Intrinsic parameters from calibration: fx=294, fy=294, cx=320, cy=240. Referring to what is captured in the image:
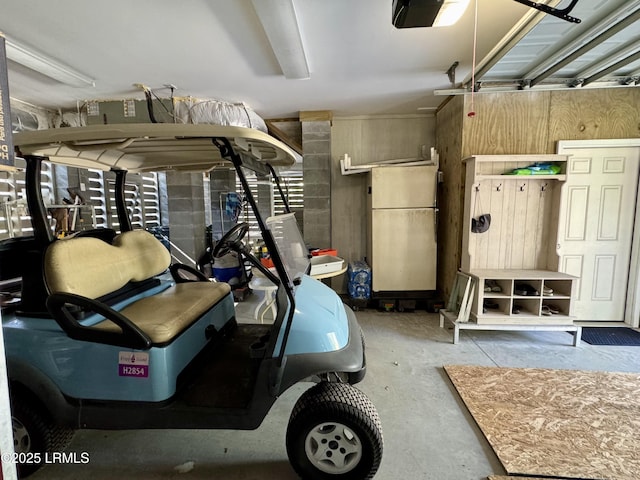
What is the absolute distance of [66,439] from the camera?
5.75 ft

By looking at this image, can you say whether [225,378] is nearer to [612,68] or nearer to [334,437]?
[334,437]

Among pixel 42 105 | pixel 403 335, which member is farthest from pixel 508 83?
pixel 42 105

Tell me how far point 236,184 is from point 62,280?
542 cm

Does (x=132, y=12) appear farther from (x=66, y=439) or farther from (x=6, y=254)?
(x=66, y=439)

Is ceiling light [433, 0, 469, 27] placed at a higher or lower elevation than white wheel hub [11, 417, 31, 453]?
higher

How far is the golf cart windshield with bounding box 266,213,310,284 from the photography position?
1839 millimetres

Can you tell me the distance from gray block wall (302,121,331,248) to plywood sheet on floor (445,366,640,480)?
2693mm

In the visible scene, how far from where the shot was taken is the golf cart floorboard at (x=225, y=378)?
165cm

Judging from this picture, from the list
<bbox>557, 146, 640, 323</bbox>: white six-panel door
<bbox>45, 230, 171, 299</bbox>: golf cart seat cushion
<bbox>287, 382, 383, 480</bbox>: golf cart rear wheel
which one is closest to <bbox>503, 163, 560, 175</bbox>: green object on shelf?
<bbox>557, 146, 640, 323</bbox>: white six-panel door

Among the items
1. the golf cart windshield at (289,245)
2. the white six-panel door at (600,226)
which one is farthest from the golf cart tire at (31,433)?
the white six-panel door at (600,226)

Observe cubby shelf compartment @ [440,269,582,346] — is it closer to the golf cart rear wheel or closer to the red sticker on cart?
the golf cart rear wheel


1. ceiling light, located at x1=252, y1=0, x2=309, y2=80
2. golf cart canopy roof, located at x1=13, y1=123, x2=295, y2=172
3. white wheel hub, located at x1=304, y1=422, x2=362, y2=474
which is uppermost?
ceiling light, located at x1=252, y1=0, x2=309, y2=80

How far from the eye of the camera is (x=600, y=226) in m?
3.53

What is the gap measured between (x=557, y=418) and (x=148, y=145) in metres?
3.32
